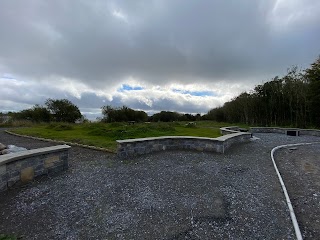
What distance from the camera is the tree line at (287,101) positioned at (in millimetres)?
15961

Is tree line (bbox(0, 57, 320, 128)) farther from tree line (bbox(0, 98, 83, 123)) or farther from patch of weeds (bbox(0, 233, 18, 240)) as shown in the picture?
patch of weeds (bbox(0, 233, 18, 240))

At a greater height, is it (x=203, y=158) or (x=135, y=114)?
(x=135, y=114)

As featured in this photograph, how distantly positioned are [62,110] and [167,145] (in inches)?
856

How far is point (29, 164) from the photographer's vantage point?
167 inches

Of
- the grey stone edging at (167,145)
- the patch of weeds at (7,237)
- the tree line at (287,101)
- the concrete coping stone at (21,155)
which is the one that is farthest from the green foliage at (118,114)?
the patch of weeds at (7,237)

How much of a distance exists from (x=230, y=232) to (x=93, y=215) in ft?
6.55

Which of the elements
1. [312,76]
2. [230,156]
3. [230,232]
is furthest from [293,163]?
[312,76]

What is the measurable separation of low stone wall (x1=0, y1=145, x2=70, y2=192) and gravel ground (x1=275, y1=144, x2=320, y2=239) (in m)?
5.02

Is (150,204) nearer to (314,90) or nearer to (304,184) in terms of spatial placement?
(304,184)

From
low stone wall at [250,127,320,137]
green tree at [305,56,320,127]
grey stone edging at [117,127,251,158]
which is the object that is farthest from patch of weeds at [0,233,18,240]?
green tree at [305,56,320,127]

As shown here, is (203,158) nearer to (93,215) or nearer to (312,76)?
(93,215)

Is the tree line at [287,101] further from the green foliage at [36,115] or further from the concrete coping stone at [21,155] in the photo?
the green foliage at [36,115]

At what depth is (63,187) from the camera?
398 cm

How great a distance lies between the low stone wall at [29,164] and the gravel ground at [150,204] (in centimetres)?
24
